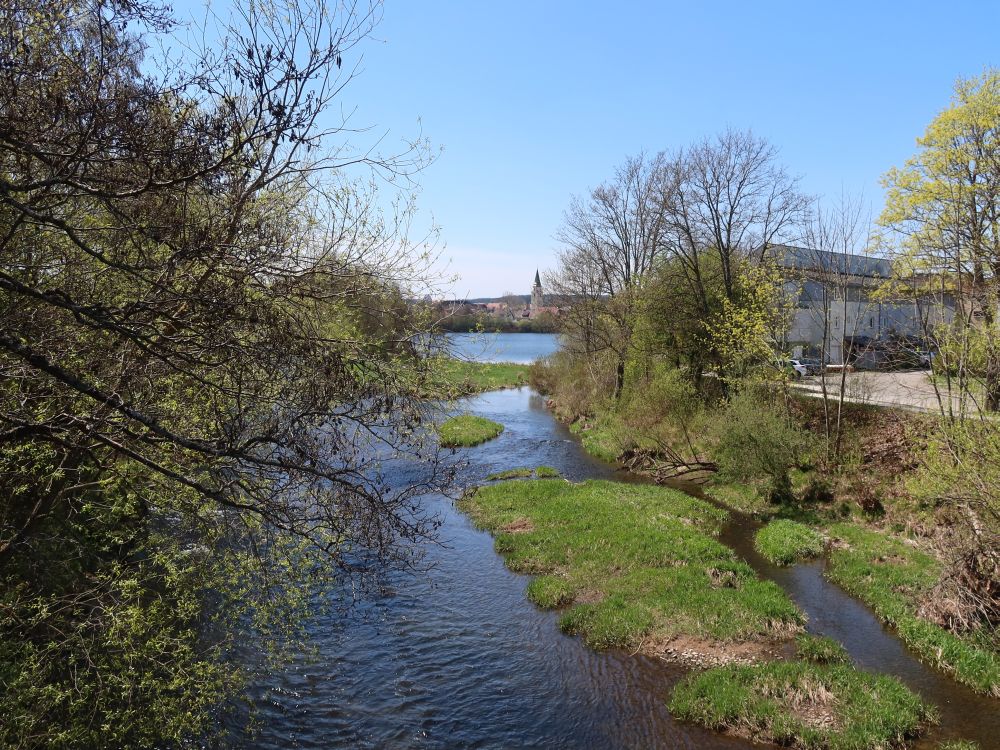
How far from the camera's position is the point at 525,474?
74.8 ft

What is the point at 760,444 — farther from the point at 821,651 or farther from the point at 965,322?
the point at 821,651

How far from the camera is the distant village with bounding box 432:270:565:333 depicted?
917cm

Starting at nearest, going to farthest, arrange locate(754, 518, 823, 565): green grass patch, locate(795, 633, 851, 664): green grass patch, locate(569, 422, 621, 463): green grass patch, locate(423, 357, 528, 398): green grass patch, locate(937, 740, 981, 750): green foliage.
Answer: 1. locate(423, 357, 528, 398): green grass patch
2. locate(937, 740, 981, 750): green foliage
3. locate(795, 633, 851, 664): green grass patch
4. locate(754, 518, 823, 565): green grass patch
5. locate(569, 422, 621, 463): green grass patch

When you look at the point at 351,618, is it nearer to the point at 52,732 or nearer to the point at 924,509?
the point at 52,732

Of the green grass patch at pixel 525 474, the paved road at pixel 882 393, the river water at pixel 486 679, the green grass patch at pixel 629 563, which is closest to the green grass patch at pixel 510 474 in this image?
the green grass patch at pixel 525 474

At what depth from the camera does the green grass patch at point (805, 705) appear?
8203 millimetres

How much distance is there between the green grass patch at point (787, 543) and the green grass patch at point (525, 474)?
803 cm

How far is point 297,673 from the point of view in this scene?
396 inches

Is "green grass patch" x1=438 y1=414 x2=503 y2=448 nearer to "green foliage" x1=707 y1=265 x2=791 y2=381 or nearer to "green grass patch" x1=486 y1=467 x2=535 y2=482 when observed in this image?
"green grass patch" x1=486 y1=467 x2=535 y2=482

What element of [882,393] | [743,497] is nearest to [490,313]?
[743,497]

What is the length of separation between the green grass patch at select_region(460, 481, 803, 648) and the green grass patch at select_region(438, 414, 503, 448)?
24.7ft

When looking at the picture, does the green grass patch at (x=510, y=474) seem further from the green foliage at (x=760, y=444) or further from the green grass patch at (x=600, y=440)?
the green foliage at (x=760, y=444)

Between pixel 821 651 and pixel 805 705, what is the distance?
5.03ft

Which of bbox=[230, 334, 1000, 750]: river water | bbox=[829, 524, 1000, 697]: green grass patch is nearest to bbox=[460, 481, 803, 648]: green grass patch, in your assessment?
bbox=[230, 334, 1000, 750]: river water
